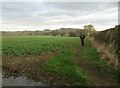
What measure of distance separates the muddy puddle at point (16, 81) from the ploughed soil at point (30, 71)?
1.37ft

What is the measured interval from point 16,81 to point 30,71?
12.1 feet

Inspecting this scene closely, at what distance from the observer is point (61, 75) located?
23.6 meters

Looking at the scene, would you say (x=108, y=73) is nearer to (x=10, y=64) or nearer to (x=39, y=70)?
(x=39, y=70)

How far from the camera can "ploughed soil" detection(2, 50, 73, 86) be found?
2220 cm

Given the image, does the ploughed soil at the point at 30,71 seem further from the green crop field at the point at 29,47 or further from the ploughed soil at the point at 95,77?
the green crop field at the point at 29,47

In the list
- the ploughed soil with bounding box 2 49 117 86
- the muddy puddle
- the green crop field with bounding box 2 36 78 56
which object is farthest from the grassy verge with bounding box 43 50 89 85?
the green crop field with bounding box 2 36 78 56

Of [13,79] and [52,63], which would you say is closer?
[13,79]

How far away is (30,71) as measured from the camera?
26141mm

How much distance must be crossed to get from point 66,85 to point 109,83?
381 cm

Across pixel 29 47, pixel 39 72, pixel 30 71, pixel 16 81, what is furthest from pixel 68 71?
pixel 29 47

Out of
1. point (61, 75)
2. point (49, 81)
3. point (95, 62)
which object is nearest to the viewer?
point (49, 81)

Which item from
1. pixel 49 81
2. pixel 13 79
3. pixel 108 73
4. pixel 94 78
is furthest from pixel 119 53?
pixel 13 79

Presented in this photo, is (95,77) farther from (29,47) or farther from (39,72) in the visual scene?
(29,47)

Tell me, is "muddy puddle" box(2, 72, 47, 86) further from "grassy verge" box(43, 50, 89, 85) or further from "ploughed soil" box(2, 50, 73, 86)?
"grassy verge" box(43, 50, 89, 85)
